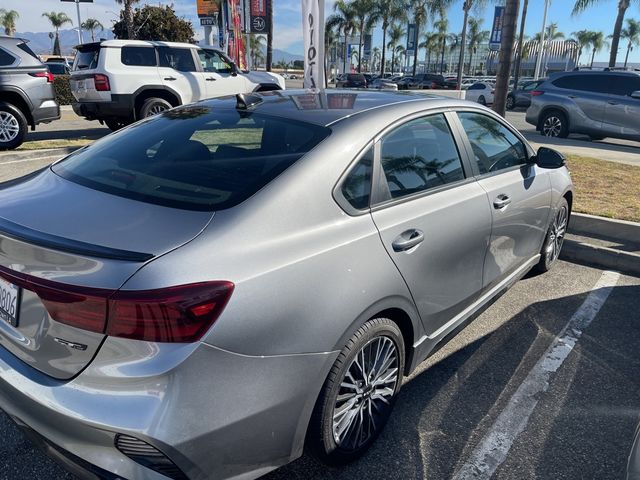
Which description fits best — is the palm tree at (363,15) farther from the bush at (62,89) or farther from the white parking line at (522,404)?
the white parking line at (522,404)

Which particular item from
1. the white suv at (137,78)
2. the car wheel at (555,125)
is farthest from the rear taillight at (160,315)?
the car wheel at (555,125)

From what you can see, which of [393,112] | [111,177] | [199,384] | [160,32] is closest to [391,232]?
[393,112]

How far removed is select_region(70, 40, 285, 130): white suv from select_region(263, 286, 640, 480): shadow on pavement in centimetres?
939

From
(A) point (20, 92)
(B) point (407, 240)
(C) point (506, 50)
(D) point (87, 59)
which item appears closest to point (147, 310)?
(B) point (407, 240)

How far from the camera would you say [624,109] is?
486 inches

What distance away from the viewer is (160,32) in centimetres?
3606

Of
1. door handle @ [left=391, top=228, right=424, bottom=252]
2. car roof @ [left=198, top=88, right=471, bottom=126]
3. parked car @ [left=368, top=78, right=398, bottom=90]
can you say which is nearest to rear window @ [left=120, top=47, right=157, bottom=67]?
car roof @ [left=198, top=88, right=471, bottom=126]

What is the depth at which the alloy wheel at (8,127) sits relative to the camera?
8.96 meters

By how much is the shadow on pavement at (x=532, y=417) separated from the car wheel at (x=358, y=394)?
14 centimetres

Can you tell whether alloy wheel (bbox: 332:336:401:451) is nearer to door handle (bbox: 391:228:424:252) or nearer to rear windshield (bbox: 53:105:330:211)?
door handle (bbox: 391:228:424:252)

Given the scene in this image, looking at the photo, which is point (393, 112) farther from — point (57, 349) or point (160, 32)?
point (160, 32)

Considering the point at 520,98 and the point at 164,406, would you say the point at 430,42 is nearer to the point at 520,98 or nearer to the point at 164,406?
the point at 520,98

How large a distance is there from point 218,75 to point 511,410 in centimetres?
1105

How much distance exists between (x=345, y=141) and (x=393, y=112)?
0.49 meters
